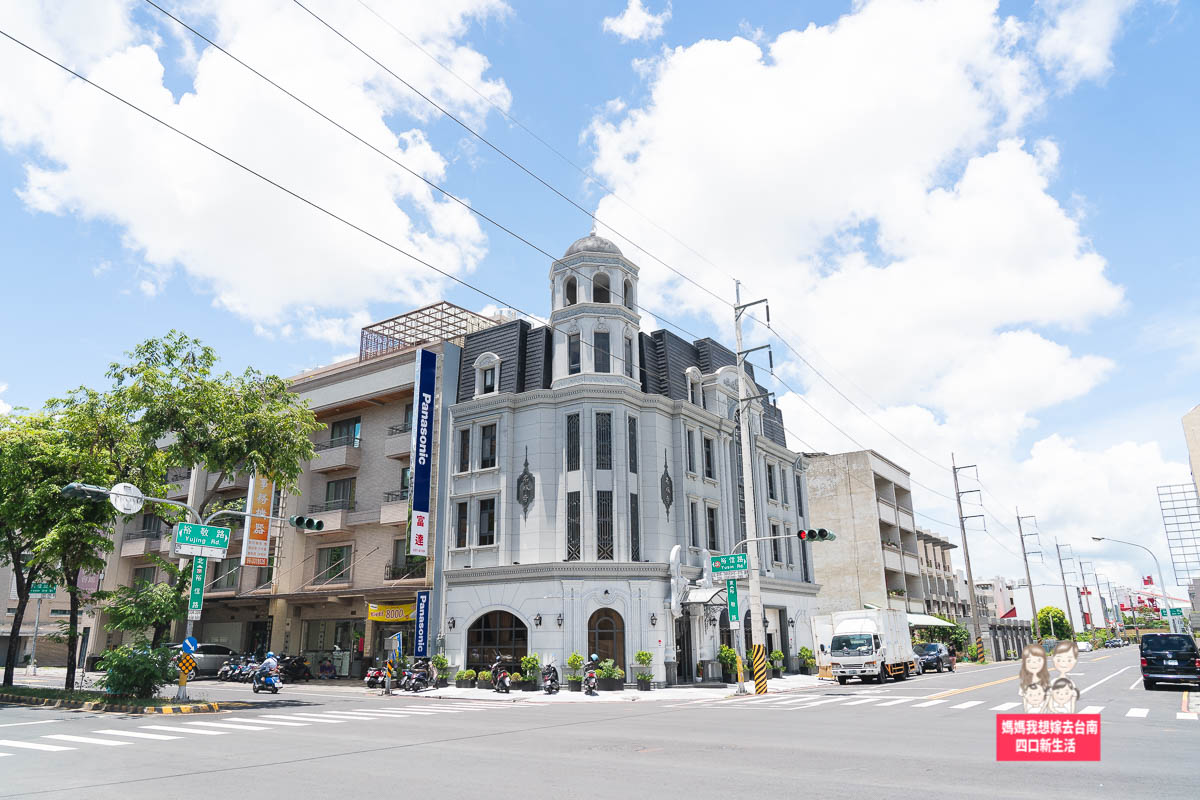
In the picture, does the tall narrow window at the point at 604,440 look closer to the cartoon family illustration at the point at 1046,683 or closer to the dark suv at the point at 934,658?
the dark suv at the point at 934,658

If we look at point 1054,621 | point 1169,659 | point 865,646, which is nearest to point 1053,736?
point 1169,659

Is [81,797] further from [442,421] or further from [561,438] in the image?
[442,421]

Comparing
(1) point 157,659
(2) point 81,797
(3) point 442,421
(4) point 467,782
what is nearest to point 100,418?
(1) point 157,659

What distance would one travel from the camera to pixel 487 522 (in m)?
33.9

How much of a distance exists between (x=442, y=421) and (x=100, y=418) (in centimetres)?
1396

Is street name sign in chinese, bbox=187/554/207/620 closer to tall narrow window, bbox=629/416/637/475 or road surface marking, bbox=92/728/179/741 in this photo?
road surface marking, bbox=92/728/179/741

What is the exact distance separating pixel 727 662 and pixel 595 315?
55.4 feet

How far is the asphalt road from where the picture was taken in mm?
9438

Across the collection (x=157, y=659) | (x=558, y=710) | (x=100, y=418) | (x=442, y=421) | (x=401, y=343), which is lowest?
(x=558, y=710)

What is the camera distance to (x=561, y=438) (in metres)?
33.3

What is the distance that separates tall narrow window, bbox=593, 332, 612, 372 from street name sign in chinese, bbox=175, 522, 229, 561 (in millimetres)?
17100

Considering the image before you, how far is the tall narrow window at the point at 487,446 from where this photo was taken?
34.6 meters

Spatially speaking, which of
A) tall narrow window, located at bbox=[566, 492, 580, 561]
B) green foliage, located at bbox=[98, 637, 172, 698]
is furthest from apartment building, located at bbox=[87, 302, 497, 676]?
green foliage, located at bbox=[98, 637, 172, 698]

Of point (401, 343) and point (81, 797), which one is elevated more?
point (401, 343)
